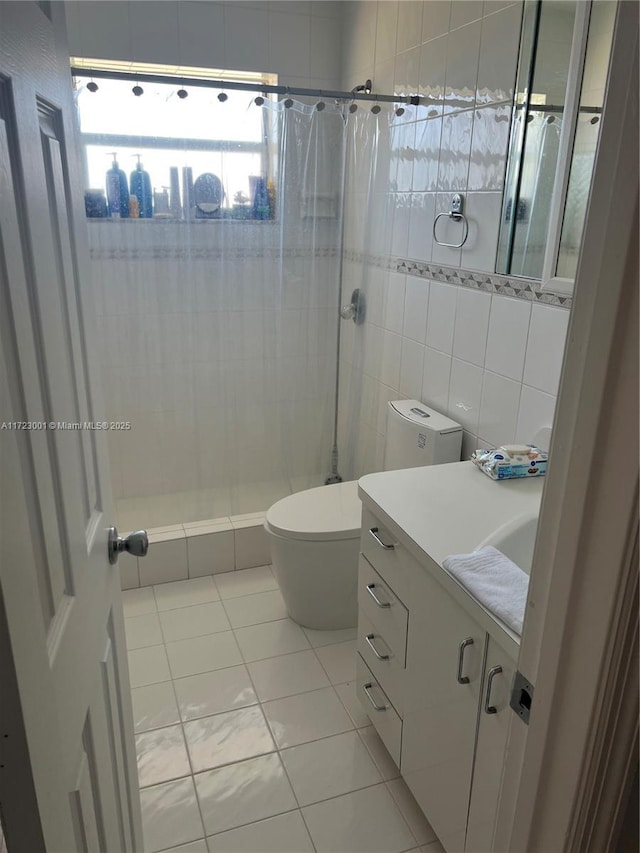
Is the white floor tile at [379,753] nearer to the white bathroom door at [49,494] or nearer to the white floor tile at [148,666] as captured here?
the white floor tile at [148,666]

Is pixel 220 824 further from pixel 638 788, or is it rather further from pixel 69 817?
pixel 638 788

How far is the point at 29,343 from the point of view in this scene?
29.0 inches

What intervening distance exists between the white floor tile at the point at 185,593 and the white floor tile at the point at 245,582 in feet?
0.13

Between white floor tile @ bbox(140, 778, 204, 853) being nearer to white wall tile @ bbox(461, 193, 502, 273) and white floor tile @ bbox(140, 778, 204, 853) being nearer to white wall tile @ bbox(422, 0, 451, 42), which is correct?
white wall tile @ bbox(461, 193, 502, 273)

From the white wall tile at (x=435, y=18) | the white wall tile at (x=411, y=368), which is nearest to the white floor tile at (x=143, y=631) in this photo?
the white wall tile at (x=411, y=368)

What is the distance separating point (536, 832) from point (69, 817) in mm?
586

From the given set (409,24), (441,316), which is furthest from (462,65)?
(441,316)

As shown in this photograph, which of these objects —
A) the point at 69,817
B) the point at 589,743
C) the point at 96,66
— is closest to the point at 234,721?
the point at 69,817

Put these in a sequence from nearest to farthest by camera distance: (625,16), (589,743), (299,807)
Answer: (625,16) < (589,743) < (299,807)

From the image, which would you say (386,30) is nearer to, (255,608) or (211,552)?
(211,552)

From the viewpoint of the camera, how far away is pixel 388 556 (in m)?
1.60

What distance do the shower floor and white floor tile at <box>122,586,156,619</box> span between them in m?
0.36

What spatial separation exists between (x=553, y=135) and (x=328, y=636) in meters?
1.82

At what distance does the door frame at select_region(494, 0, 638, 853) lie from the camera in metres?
0.57
